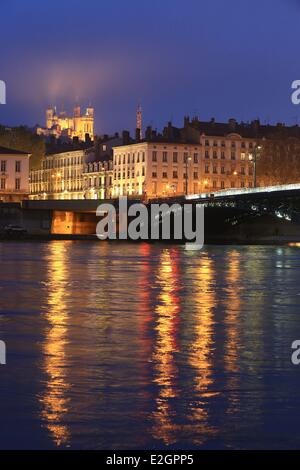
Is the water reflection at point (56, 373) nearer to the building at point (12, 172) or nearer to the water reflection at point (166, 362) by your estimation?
Answer: the water reflection at point (166, 362)

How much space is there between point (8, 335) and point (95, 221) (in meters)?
88.4

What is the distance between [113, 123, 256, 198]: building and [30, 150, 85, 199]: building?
13.3 metres

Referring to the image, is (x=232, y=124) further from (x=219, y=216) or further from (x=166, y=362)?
(x=166, y=362)

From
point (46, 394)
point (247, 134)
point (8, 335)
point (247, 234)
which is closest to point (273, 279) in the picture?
point (8, 335)

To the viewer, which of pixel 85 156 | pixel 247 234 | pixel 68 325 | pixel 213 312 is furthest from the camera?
pixel 85 156

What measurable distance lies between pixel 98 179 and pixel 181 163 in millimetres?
15669

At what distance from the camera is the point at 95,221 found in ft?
344

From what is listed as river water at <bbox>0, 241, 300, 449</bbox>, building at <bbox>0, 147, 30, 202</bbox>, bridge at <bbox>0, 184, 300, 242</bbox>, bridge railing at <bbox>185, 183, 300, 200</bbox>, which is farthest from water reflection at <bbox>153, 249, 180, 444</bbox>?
building at <bbox>0, 147, 30, 202</bbox>

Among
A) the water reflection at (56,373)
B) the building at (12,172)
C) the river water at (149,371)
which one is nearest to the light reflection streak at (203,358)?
the river water at (149,371)

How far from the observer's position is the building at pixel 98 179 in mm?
143000

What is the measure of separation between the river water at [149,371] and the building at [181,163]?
106 m

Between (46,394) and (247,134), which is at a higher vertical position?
(247,134)

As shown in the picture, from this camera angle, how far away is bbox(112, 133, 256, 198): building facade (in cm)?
13225
